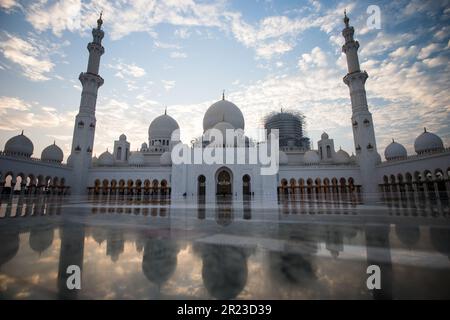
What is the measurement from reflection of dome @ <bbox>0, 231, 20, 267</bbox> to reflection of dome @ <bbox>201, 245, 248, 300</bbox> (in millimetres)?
1480

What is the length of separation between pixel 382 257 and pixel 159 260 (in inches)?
65.0

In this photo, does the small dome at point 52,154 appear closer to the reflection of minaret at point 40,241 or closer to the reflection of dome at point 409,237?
the reflection of minaret at point 40,241

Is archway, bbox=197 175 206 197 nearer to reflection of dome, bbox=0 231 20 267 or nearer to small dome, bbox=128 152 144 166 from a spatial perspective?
small dome, bbox=128 152 144 166

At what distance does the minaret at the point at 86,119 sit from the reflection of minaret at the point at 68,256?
95.6 ft

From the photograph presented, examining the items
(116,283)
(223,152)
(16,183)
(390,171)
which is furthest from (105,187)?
(390,171)

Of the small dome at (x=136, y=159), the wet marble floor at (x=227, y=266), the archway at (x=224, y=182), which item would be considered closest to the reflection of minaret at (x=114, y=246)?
the wet marble floor at (x=227, y=266)

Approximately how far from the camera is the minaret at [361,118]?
26438mm

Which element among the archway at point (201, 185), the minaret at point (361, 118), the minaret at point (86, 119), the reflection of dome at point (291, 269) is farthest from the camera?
the minaret at point (86, 119)

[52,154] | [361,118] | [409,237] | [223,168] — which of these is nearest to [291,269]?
[409,237]
